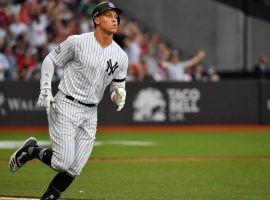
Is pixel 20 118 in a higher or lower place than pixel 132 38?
lower

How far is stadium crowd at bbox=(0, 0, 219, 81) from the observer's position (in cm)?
2078

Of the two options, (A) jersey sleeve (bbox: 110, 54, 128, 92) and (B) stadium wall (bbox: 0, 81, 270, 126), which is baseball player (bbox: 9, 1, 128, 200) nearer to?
(A) jersey sleeve (bbox: 110, 54, 128, 92)

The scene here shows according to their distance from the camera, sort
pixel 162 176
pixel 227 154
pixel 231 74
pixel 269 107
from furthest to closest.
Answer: pixel 231 74
pixel 269 107
pixel 227 154
pixel 162 176

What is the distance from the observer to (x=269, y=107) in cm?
2219

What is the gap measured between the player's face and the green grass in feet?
7.26

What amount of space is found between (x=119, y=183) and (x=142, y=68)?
458 inches

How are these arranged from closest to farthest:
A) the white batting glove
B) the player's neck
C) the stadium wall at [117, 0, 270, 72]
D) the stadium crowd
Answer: the player's neck → the white batting glove → the stadium crowd → the stadium wall at [117, 0, 270, 72]

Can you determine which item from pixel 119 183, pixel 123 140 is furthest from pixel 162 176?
pixel 123 140

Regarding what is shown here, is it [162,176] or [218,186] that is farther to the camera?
[162,176]

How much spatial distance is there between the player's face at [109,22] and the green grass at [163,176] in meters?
2.21

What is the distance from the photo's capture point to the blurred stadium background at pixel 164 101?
1134 centimetres

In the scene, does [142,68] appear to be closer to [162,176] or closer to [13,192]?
[162,176]

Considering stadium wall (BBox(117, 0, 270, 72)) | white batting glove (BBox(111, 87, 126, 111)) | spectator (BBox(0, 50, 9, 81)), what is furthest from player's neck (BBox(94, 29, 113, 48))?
stadium wall (BBox(117, 0, 270, 72))

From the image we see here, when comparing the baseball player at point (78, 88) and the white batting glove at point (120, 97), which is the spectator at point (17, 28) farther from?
the baseball player at point (78, 88)
